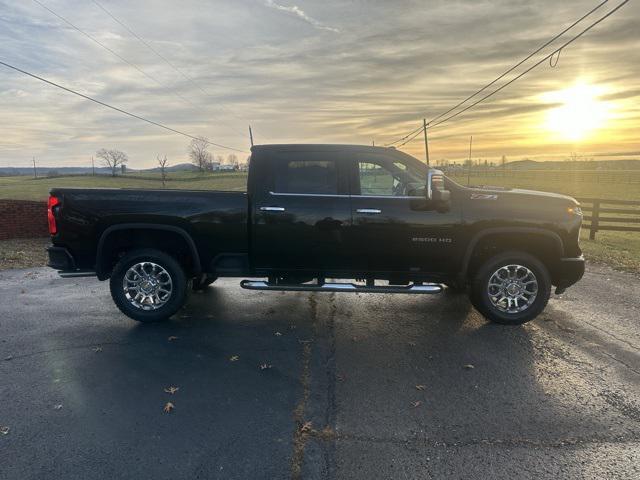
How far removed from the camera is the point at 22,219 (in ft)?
37.0

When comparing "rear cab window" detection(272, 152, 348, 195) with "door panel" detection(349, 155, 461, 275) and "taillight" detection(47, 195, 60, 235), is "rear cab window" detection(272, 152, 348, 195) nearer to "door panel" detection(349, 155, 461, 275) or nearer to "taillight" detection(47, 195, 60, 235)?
"door panel" detection(349, 155, 461, 275)

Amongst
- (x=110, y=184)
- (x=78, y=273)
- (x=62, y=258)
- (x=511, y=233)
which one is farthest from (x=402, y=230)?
(x=110, y=184)

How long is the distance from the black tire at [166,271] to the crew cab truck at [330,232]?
1 cm

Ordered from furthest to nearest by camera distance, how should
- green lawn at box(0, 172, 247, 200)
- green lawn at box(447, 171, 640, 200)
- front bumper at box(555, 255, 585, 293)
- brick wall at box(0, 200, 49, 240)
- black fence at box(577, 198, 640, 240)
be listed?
green lawn at box(0, 172, 247, 200) → green lawn at box(447, 171, 640, 200) → black fence at box(577, 198, 640, 240) → brick wall at box(0, 200, 49, 240) → front bumper at box(555, 255, 585, 293)

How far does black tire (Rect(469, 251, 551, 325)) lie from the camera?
16.4ft

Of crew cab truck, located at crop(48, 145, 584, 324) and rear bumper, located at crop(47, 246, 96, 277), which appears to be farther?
rear bumper, located at crop(47, 246, 96, 277)

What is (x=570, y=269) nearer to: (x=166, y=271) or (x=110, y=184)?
(x=166, y=271)

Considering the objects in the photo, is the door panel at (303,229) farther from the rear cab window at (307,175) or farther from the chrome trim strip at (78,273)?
the chrome trim strip at (78,273)

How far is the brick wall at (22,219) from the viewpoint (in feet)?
36.3

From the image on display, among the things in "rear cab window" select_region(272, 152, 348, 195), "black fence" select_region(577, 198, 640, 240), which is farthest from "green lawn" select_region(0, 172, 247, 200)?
"rear cab window" select_region(272, 152, 348, 195)

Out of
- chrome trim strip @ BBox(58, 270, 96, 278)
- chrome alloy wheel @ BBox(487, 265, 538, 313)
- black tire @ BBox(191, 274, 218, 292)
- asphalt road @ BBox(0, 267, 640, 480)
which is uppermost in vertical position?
chrome trim strip @ BBox(58, 270, 96, 278)

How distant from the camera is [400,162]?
5.02 metres

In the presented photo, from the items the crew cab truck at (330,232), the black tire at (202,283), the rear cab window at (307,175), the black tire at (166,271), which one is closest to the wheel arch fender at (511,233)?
the crew cab truck at (330,232)

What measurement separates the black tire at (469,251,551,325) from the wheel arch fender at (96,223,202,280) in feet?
11.0
